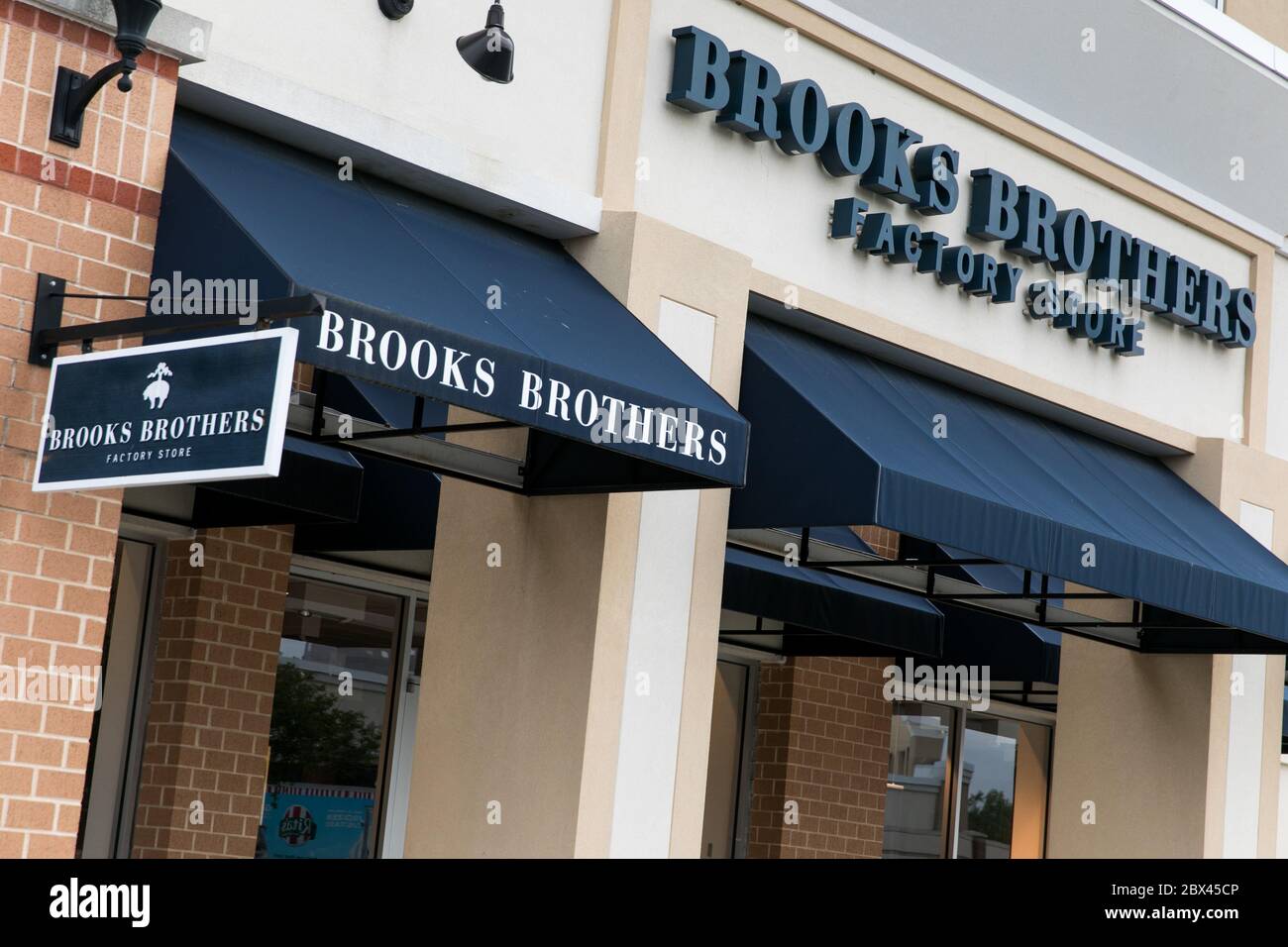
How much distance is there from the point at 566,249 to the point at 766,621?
5130 millimetres

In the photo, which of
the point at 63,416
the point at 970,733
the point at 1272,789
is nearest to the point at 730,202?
the point at 63,416

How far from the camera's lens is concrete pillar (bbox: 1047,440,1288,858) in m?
10.6

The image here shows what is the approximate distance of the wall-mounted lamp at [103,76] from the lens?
533 cm

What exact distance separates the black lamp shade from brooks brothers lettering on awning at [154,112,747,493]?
1.79 ft

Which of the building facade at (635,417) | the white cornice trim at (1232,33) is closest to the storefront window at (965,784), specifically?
the building facade at (635,417)

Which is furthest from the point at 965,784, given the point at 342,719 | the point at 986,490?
the point at 986,490

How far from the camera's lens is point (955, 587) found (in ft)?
31.6

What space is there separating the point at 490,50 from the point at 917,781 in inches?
370

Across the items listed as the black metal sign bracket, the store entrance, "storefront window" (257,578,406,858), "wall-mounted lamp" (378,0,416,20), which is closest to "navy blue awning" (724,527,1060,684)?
the store entrance

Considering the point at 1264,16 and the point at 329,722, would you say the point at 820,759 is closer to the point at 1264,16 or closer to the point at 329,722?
the point at 329,722

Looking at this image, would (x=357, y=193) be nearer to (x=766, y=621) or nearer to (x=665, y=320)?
(x=665, y=320)

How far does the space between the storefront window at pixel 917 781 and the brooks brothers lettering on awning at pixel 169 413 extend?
9.70 m

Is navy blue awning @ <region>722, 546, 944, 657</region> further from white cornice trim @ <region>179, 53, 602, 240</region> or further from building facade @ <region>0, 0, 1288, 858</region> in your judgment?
white cornice trim @ <region>179, 53, 602, 240</region>

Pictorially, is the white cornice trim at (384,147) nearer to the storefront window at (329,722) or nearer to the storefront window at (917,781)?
the storefront window at (329,722)
